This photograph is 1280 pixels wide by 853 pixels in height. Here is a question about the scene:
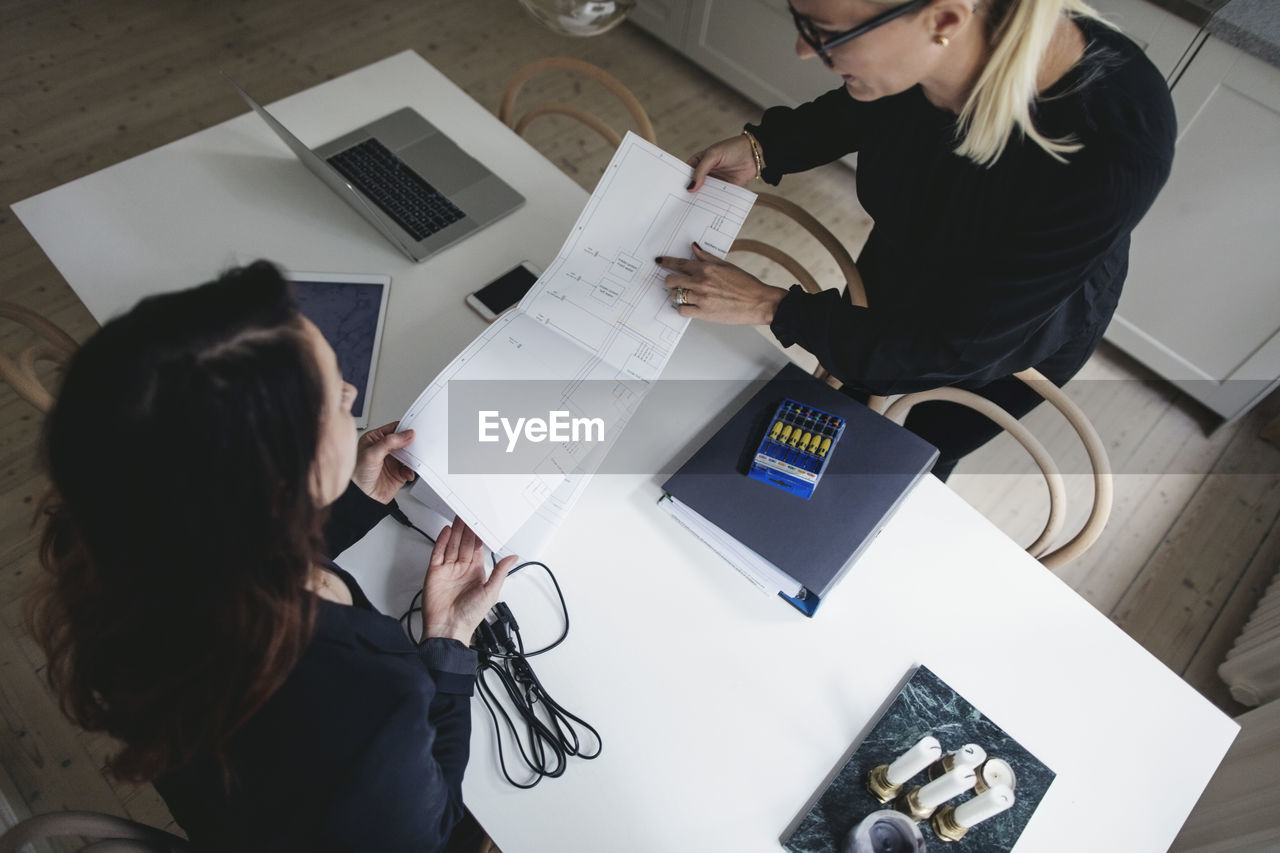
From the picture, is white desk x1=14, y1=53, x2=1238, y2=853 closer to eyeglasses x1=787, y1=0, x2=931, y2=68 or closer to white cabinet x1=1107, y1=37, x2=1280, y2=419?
eyeglasses x1=787, y1=0, x2=931, y2=68

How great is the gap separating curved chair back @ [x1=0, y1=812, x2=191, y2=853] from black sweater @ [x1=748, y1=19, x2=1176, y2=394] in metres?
1.04

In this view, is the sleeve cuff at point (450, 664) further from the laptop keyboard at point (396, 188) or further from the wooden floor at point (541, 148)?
the wooden floor at point (541, 148)

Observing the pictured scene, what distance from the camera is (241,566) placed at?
0.63 m

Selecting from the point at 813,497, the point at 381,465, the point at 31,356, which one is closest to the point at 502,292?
the point at 381,465

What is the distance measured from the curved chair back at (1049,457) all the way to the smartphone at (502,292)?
2.15ft

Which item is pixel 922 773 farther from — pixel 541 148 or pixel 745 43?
pixel 745 43

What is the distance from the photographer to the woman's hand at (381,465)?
0.96m

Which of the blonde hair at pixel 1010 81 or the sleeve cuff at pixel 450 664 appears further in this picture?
the sleeve cuff at pixel 450 664

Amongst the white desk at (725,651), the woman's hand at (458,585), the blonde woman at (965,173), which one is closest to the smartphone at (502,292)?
the white desk at (725,651)

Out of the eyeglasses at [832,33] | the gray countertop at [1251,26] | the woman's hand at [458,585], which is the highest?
the gray countertop at [1251,26]

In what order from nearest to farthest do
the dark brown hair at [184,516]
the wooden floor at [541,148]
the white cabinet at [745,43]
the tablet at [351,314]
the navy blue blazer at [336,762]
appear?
the dark brown hair at [184,516], the navy blue blazer at [336,762], the tablet at [351,314], the wooden floor at [541,148], the white cabinet at [745,43]

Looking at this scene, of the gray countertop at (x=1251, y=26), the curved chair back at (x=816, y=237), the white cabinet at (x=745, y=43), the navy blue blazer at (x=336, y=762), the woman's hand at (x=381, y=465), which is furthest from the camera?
the white cabinet at (x=745, y=43)

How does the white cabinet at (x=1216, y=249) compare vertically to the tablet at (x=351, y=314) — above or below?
above

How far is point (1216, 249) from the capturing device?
1.91 meters
